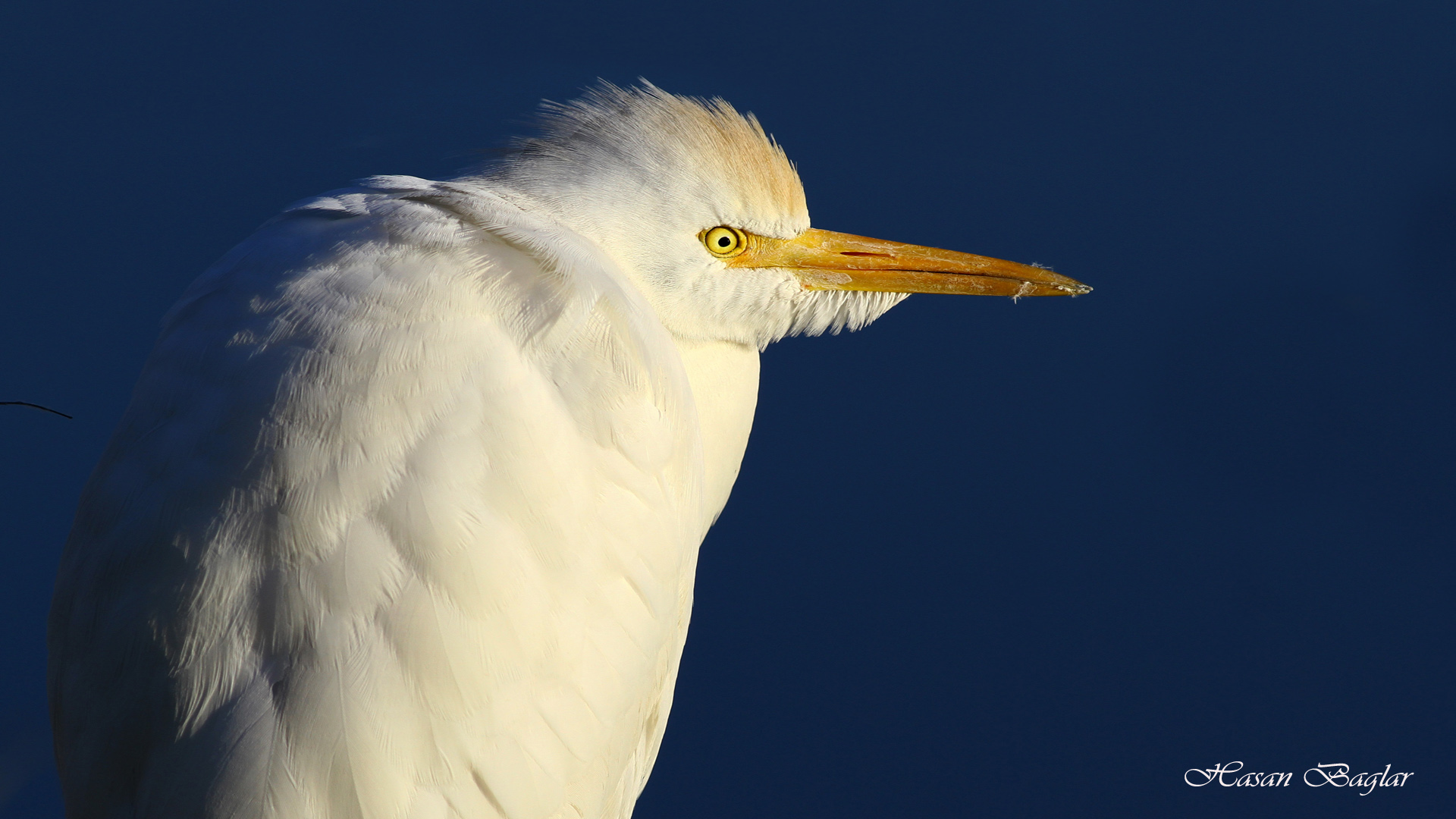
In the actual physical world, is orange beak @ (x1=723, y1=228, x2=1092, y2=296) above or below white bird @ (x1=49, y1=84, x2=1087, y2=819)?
above

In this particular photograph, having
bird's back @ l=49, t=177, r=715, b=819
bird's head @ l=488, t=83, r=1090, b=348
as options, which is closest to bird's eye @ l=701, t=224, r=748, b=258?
bird's head @ l=488, t=83, r=1090, b=348

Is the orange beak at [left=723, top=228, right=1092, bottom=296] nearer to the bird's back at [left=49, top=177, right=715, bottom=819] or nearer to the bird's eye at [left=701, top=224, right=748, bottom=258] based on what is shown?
the bird's eye at [left=701, top=224, right=748, bottom=258]

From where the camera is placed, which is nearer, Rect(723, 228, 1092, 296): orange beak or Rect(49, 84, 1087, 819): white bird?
Rect(49, 84, 1087, 819): white bird

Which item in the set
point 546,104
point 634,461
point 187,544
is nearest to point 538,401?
point 634,461

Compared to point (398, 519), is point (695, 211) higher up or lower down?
higher up

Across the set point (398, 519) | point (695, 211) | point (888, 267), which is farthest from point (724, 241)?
point (398, 519)

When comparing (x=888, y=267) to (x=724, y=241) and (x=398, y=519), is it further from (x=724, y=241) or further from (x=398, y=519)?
(x=398, y=519)
